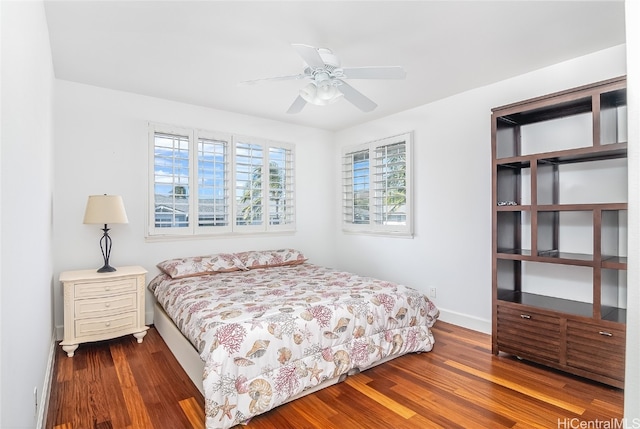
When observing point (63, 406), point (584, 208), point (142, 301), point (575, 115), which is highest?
point (575, 115)

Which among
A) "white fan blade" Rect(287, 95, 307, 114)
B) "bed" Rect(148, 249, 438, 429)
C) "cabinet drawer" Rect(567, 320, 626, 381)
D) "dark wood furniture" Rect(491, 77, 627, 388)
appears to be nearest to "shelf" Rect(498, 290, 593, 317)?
"dark wood furniture" Rect(491, 77, 627, 388)

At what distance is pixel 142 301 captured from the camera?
324 cm

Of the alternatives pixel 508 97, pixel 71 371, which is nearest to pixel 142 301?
pixel 71 371

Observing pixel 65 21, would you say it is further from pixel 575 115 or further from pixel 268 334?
pixel 575 115

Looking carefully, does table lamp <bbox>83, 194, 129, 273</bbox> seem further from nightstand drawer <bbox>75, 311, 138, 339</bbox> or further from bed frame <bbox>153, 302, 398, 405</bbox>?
bed frame <bbox>153, 302, 398, 405</bbox>

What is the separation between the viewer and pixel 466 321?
361 centimetres

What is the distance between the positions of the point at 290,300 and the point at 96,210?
202 centimetres

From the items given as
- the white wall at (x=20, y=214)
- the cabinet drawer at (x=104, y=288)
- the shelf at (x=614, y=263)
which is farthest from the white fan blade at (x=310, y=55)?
the cabinet drawer at (x=104, y=288)

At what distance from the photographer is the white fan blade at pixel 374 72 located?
2.32m

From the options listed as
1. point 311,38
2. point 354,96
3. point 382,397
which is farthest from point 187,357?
point 311,38

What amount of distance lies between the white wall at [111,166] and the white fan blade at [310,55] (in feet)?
7.50

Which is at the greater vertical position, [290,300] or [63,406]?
[290,300]

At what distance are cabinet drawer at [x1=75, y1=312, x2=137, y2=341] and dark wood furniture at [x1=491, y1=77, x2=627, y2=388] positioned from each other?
3.33 metres

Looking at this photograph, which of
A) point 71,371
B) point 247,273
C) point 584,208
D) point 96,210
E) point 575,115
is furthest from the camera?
point 247,273
